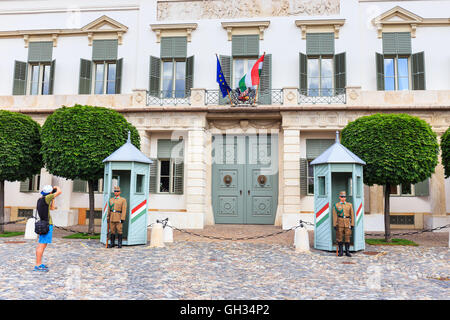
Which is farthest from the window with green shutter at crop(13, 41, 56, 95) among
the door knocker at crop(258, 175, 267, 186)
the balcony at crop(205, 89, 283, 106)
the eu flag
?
the door knocker at crop(258, 175, 267, 186)

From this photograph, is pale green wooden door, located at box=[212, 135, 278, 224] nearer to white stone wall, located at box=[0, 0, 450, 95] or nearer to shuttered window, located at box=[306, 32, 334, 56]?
white stone wall, located at box=[0, 0, 450, 95]

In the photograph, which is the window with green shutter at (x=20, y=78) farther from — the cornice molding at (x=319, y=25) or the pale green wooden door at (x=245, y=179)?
the cornice molding at (x=319, y=25)

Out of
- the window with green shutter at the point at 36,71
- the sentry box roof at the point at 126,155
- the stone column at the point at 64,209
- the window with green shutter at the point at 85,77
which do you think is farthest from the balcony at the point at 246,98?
the window with green shutter at the point at 36,71

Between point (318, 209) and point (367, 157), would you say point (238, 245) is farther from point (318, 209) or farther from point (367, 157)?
point (367, 157)

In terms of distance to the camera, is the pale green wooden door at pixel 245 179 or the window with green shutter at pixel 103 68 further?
the window with green shutter at pixel 103 68

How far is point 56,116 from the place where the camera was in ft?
36.9

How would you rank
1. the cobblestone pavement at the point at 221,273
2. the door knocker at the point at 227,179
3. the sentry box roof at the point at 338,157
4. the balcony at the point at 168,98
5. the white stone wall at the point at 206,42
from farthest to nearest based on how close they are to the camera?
1. the door knocker at the point at 227,179
2. the balcony at the point at 168,98
3. the white stone wall at the point at 206,42
4. the sentry box roof at the point at 338,157
5. the cobblestone pavement at the point at 221,273

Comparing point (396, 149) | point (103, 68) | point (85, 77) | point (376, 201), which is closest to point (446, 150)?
point (396, 149)

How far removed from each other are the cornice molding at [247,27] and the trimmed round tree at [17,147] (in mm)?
9365

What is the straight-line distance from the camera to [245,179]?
15758mm

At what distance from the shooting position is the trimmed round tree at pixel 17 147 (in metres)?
11.3
